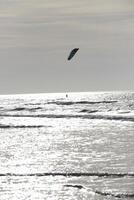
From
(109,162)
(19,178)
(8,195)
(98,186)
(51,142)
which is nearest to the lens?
(8,195)

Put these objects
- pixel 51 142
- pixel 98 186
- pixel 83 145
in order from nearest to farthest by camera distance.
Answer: pixel 98 186
pixel 83 145
pixel 51 142

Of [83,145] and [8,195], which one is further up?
[83,145]

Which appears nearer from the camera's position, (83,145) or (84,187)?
(84,187)

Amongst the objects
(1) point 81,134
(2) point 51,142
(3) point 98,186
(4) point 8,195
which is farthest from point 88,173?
(1) point 81,134

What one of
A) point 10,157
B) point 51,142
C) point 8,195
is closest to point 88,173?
point 8,195

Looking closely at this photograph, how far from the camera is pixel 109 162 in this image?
3212cm

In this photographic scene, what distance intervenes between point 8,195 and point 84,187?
3.38 metres

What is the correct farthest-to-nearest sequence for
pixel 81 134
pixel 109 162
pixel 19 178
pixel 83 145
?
pixel 81 134 < pixel 83 145 < pixel 109 162 < pixel 19 178

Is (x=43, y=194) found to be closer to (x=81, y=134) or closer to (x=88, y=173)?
(x=88, y=173)

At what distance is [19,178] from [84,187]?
12.4ft

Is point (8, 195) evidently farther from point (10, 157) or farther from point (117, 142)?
point (117, 142)

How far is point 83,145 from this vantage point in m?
43.6

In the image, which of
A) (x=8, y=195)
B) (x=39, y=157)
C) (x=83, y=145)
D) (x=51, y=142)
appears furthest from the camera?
(x=51, y=142)

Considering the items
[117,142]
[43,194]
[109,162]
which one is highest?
[117,142]
